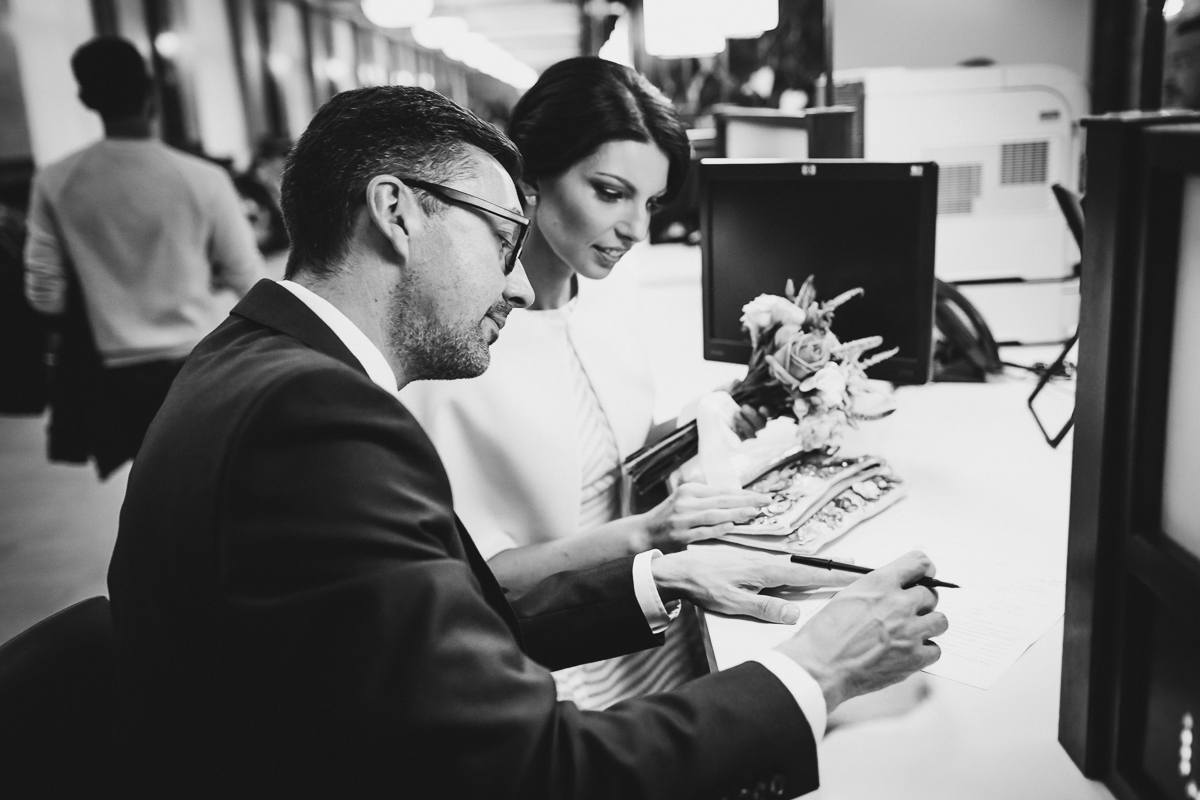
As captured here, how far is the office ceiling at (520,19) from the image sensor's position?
14773mm

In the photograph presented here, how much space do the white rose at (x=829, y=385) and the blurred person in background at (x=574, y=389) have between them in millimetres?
147

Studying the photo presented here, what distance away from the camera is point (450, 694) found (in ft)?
2.26

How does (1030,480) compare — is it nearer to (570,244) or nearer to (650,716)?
(570,244)

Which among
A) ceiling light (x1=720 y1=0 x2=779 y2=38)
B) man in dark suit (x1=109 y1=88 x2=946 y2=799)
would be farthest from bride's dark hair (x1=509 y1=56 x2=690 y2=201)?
ceiling light (x1=720 y1=0 x2=779 y2=38)

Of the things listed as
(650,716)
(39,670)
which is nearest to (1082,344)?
(650,716)

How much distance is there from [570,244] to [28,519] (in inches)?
133

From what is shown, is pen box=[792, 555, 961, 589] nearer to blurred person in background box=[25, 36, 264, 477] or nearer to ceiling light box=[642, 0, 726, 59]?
ceiling light box=[642, 0, 726, 59]

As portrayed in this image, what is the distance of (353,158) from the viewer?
94 cm

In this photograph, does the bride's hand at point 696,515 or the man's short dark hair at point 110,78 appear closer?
the bride's hand at point 696,515

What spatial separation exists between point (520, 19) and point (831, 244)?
54.7 ft

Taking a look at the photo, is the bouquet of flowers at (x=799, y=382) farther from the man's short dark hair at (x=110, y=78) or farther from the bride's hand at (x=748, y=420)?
the man's short dark hair at (x=110, y=78)

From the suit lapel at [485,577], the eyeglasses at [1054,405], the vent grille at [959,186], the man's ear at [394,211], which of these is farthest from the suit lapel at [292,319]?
the vent grille at [959,186]

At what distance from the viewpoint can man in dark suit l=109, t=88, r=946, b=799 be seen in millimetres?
691

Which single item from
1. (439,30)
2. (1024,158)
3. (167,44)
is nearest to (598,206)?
(1024,158)
